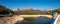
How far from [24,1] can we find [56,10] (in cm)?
47

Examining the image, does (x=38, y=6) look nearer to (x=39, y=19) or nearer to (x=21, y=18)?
(x=39, y=19)

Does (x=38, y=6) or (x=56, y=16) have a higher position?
(x=38, y=6)

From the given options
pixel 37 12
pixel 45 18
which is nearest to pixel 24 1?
pixel 37 12

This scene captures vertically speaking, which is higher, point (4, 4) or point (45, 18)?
point (4, 4)

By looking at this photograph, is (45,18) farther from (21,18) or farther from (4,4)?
(4,4)

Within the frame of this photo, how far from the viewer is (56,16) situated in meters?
1.55

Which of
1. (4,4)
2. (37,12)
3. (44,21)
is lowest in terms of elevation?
(44,21)

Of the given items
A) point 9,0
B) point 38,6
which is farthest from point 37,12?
point 9,0

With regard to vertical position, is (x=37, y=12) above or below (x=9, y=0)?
below

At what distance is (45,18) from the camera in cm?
157

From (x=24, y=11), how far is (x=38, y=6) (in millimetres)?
215

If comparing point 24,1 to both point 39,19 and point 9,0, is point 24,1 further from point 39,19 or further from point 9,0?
point 39,19

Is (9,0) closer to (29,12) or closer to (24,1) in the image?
(24,1)

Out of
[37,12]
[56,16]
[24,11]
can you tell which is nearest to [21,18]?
[24,11]
